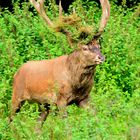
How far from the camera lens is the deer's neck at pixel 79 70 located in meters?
14.7

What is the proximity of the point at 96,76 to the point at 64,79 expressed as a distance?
7.99 ft

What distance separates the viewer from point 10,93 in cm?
1612

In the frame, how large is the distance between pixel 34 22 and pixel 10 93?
364cm

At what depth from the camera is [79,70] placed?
48.6 feet

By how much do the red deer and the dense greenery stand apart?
154 millimetres

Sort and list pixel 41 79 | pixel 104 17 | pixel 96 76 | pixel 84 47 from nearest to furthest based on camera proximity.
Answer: pixel 84 47
pixel 41 79
pixel 104 17
pixel 96 76

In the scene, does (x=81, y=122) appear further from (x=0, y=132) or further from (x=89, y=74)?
(x=89, y=74)

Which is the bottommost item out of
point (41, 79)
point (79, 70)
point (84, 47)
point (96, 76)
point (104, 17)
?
point (96, 76)

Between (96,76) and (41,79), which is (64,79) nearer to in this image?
(41,79)

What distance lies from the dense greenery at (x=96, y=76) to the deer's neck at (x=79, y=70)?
281mm

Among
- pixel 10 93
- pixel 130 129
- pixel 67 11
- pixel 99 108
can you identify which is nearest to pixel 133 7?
pixel 67 11

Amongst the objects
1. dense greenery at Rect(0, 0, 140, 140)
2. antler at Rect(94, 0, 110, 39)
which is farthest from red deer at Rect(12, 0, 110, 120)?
dense greenery at Rect(0, 0, 140, 140)

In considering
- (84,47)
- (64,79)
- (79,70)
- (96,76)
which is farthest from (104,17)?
(96,76)

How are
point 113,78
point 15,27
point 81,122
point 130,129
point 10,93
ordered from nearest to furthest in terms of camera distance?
point 130,129
point 81,122
point 10,93
point 113,78
point 15,27
